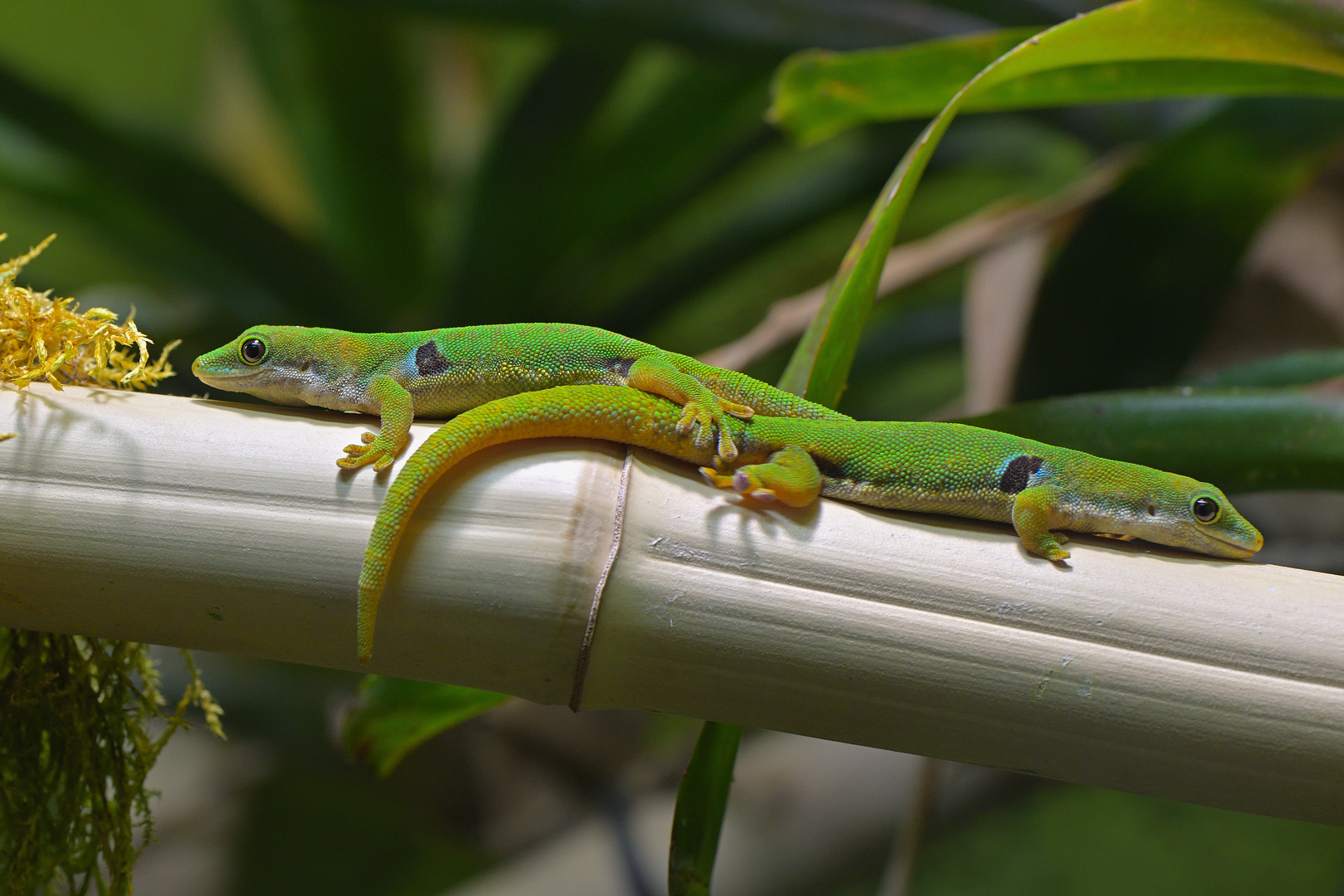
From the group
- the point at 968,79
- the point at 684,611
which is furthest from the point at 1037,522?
the point at 968,79

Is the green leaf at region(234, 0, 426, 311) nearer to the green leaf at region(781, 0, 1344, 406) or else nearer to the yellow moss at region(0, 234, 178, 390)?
the yellow moss at region(0, 234, 178, 390)

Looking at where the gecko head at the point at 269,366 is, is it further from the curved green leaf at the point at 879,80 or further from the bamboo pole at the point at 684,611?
the curved green leaf at the point at 879,80

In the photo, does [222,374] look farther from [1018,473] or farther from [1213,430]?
[1213,430]

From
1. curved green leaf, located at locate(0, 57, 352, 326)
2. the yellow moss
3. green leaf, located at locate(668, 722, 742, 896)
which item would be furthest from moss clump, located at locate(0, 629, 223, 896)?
curved green leaf, located at locate(0, 57, 352, 326)

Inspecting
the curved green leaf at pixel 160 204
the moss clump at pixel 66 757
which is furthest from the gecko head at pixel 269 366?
the curved green leaf at pixel 160 204

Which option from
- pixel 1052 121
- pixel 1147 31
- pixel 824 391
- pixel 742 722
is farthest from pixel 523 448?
pixel 1052 121

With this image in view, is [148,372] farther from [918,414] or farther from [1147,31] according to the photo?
[918,414]
